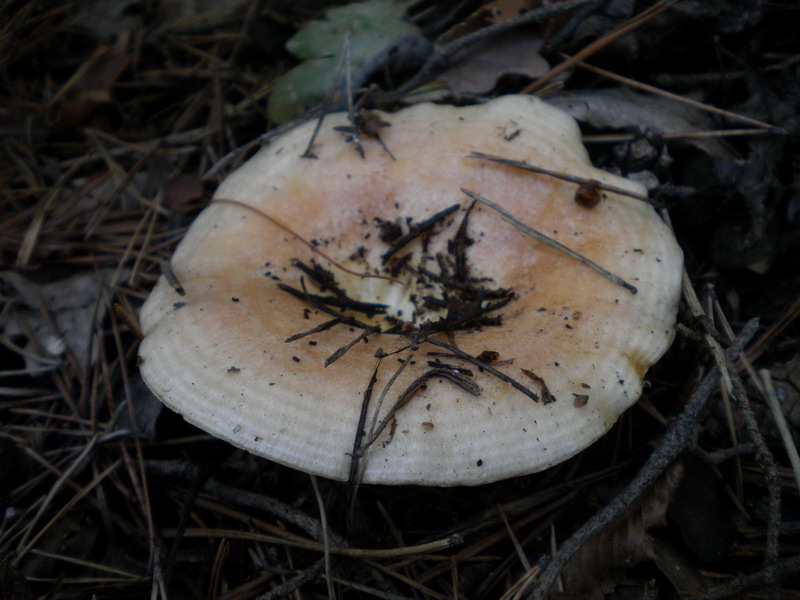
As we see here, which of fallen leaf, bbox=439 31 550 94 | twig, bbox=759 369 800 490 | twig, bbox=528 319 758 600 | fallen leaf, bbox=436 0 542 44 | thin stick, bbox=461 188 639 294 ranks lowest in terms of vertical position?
twig, bbox=528 319 758 600

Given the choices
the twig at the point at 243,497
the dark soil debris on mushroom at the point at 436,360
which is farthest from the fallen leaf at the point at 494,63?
the twig at the point at 243,497

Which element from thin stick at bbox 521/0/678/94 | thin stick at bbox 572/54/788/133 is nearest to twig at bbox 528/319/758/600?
thin stick at bbox 572/54/788/133

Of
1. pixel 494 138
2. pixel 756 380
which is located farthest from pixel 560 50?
pixel 756 380

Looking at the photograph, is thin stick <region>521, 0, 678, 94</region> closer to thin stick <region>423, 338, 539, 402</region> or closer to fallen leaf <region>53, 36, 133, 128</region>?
thin stick <region>423, 338, 539, 402</region>

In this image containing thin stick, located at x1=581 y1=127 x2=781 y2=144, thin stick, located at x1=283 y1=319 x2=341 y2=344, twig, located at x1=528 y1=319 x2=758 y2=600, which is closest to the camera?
twig, located at x1=528 y1=319 x2=758 y2=600

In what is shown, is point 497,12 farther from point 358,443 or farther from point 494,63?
point 358,443

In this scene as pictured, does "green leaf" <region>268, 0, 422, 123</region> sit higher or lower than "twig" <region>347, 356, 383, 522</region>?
higher

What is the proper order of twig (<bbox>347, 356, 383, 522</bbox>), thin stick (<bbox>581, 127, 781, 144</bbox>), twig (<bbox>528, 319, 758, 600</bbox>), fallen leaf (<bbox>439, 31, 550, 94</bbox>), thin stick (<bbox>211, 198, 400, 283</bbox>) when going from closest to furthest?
twig (<bbox>347, 356, 383, 522</bbox>), twig (<bbox>528, 319, 758, 600</bbox>), thin stick (<bbox>211, 198, 400, 283</bbox>), thin stick (<bbox>581, 127, 781, 144</bbox>), fallen leaf (<bbox>439, 31, 550, 94</bbox>)

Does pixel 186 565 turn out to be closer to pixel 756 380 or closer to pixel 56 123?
pixel 756 380
